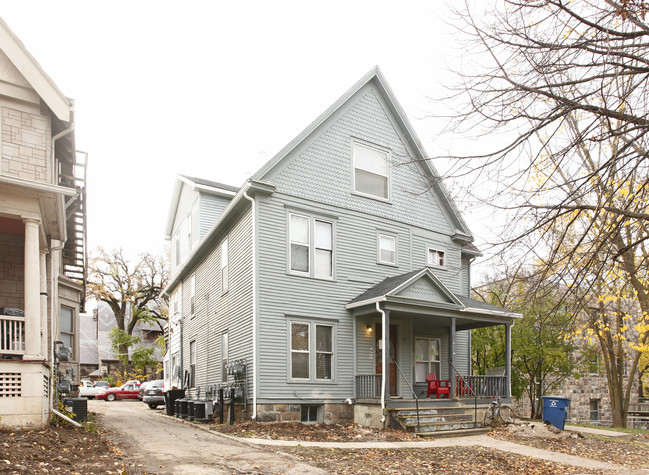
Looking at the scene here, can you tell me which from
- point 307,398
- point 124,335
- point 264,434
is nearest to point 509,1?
point 264,434

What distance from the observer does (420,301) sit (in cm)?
1567

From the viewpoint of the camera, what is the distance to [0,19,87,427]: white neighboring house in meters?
10.0

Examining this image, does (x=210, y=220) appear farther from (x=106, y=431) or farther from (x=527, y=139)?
(x=527, y=139)

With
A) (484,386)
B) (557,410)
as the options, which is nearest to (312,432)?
(484,386)

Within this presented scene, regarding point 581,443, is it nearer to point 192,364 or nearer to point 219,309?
point 219,309

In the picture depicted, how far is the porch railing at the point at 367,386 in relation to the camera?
51.4 ft

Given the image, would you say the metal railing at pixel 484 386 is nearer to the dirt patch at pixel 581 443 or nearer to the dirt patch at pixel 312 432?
the dirt patch at pixel 581 443

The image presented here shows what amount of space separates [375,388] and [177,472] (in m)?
8.35

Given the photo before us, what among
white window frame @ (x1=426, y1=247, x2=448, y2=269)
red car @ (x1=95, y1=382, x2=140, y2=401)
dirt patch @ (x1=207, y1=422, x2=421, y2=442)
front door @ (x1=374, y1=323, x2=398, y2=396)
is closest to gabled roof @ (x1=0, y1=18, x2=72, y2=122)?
dirt patch @ (x1=207, y1=422, x2=421, y2=442)

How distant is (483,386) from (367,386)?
373cm

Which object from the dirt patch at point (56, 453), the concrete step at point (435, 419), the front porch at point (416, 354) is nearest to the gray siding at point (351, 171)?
the front porch at point (416, 354)

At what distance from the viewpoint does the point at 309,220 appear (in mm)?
16062

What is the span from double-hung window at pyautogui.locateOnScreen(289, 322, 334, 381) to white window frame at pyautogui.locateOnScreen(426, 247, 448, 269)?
4.75 metres

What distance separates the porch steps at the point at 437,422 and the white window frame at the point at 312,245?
4.22 metres
